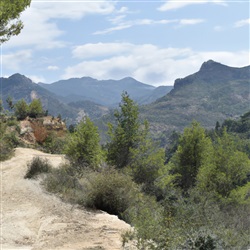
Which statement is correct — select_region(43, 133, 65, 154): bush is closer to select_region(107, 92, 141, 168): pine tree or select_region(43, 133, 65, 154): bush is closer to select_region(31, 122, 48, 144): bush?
select_region(31, 122, 48, 144): bush

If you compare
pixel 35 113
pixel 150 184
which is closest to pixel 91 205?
pixel 150 184

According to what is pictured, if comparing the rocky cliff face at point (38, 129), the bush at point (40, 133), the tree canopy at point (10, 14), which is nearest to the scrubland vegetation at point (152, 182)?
the bush at point (40, 133)

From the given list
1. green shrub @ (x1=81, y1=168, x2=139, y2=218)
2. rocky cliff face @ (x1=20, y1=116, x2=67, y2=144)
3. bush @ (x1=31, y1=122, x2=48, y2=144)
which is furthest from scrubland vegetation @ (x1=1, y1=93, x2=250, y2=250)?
rocky cliff face @ (x1=20, y1=116, x2=67, y2=144)

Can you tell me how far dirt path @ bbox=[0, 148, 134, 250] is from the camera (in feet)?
28.1

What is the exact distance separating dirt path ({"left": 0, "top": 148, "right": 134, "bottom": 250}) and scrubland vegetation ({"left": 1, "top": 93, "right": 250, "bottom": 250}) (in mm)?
586

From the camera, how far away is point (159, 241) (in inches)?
269

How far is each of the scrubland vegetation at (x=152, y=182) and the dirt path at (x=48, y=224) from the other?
→ 0.59 m

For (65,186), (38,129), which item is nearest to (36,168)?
(65,186)

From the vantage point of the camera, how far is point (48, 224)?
10305mm

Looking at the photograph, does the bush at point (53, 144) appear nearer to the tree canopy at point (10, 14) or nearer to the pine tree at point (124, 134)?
the pine tree at point (124, 134)

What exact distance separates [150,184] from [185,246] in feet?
51.4

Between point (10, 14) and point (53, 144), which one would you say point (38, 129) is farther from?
point (10, 14)

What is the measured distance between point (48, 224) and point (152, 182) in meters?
12.1

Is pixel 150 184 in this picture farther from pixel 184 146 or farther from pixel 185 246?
pixel 185 246
